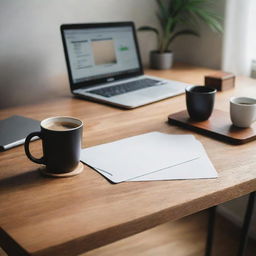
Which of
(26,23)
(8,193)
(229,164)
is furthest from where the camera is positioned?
(26,23)

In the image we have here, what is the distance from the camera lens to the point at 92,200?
69 cm

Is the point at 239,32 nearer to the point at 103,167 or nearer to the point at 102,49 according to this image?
the point at 102,49

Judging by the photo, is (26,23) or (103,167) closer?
(103,167)

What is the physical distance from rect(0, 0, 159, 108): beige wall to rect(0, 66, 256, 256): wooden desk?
2.32ft

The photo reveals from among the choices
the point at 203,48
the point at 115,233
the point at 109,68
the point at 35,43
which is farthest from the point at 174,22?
the point at 115,233

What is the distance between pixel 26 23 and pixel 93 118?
64 cm

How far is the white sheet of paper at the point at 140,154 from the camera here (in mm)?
804

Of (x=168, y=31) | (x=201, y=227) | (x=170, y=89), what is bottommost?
(x=201, y=227)

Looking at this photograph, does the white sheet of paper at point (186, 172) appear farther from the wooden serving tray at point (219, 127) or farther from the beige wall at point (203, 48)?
the beige wall at point (203, 48)

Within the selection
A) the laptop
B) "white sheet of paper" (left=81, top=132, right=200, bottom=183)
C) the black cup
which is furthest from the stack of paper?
the laptop

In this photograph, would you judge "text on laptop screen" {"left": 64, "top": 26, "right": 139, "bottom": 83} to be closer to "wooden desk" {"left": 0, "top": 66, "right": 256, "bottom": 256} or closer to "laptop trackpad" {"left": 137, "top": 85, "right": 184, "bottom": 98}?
"laptop trackpad" {"left": 137, "top": 85, "right": 184, "bottom": 98}

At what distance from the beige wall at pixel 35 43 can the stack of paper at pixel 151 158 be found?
2.20ft

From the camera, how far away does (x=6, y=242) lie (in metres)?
0.60

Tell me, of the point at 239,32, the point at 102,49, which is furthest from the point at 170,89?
the point at 239,32
